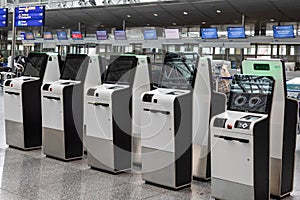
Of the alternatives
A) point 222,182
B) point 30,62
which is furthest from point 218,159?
point 30,62

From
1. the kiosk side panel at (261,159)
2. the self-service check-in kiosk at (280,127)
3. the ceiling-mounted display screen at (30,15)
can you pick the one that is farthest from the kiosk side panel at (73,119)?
the ceiling-mounted display screen at (30,15)

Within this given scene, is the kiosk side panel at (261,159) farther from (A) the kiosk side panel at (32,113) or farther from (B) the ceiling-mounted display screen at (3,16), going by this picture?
(B) the ceiling-mounted display screen at (3,16)

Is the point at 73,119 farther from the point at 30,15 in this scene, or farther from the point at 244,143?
the point at 30,15

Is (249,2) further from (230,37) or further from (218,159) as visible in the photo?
(218,159)

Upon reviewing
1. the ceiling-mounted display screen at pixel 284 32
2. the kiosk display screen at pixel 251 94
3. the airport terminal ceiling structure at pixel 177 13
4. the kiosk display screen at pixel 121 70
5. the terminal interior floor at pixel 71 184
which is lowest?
the terminal interior floor at pixel 71 184

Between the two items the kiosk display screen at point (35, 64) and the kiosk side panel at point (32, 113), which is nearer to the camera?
the kiosk side panel at point (32, 113)

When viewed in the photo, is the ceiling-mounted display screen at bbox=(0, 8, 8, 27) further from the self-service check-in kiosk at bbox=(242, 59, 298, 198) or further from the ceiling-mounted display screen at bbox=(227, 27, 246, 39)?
the self-service check-in kiosk at bbox=(242, 59, 298, 198)

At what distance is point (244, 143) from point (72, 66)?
286 cm

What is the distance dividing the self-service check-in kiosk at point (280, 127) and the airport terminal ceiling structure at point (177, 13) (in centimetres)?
1287

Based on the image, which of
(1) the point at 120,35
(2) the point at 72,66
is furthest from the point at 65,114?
(1) the point at 120,35

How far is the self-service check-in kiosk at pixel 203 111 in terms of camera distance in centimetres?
471

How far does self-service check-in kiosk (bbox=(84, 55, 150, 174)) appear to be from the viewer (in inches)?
195

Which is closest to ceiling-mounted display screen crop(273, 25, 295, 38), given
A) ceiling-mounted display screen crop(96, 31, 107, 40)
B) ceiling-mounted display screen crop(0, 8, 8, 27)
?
ceiling-mounted display screen crop(96, 31, 107, 40)

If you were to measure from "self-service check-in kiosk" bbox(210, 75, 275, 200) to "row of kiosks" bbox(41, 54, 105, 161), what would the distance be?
2162 millimetres
